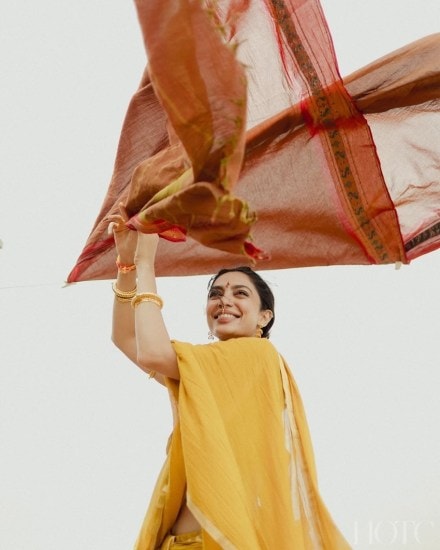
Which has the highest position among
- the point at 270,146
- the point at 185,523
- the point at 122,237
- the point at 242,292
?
the point at 270,146

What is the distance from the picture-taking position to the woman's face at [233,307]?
2396 mm

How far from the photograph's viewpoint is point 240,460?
6.93 ft

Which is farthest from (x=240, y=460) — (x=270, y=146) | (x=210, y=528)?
(x=270, y=146)

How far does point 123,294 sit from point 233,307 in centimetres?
27

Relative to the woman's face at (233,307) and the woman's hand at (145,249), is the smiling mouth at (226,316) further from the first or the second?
the woman's hand at (145,249)

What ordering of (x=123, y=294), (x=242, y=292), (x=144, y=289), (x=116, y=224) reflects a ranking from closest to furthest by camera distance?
1. (x=144, y=289)
2. (x=116, y=224)
3. (x=123, y=294)
4. (x=242, y=292)

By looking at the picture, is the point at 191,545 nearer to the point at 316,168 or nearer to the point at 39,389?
the point at 316,168

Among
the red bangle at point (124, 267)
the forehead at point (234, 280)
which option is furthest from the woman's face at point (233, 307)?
the red bangle at point (124, 267)

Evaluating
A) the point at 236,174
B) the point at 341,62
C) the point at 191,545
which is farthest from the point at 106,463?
the point at 236,174

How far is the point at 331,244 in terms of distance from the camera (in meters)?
2.34

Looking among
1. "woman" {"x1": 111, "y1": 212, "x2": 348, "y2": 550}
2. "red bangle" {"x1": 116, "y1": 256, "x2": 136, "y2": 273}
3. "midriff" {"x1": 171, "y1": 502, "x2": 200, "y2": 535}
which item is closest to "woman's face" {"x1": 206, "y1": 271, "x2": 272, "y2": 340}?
"woman" {"x1": 111, "y1": 212, "x2": 348, "y2": 550}

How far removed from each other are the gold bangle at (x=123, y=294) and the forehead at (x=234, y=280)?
229 mm

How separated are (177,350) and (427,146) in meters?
0.71

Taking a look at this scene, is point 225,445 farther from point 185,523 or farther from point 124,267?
point 124,267
